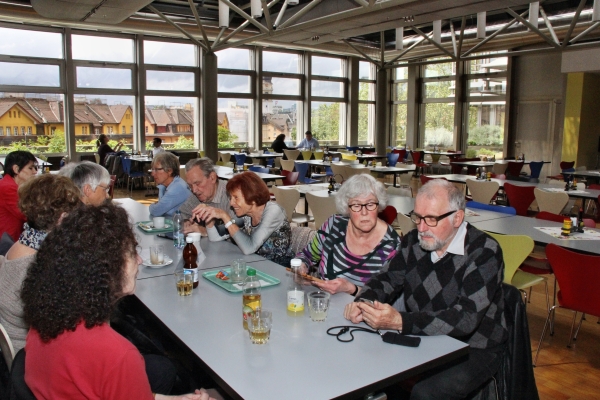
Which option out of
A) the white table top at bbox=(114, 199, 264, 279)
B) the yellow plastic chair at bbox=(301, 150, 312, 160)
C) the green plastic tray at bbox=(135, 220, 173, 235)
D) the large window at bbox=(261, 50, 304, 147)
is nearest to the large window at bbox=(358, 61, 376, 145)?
the large window at bbox=(261, 50, 304, 147)

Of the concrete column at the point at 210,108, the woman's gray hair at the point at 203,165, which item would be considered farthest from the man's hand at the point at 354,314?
the concrete column at the point at 210,108

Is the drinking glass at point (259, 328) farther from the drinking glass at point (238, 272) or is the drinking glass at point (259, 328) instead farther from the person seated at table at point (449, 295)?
the drinking glass at point (238, 272)

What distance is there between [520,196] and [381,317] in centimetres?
550

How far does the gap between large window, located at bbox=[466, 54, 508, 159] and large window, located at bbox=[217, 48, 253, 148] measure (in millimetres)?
7027

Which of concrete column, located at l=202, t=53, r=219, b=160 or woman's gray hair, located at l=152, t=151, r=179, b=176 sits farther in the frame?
concrete column, located at l=202, t=53, r=219, b=160

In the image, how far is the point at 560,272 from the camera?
134 inches

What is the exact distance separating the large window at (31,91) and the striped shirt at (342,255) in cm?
1217

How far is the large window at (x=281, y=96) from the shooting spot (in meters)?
16.8

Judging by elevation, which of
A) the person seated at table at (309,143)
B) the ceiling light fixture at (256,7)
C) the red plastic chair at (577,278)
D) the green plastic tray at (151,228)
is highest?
the ceiling light fixture at (256,7)

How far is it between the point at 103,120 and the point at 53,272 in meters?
13.8

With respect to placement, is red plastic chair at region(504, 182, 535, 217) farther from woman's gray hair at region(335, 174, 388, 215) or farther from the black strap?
the black strap

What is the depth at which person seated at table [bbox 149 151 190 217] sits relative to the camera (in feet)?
15.7

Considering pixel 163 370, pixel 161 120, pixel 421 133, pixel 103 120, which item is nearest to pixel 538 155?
pixel 421 133

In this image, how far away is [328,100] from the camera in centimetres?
1820
